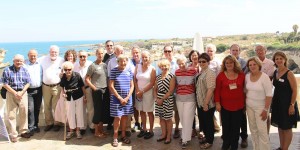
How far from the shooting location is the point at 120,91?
4641 mm

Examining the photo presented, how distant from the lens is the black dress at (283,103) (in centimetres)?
385

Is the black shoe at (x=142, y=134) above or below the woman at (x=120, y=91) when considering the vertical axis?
below

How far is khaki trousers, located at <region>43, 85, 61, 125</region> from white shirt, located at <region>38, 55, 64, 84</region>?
0.14 meters

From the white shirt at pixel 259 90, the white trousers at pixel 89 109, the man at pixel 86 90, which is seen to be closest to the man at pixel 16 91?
the man at pixel 86 90

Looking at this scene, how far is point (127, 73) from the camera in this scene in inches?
184

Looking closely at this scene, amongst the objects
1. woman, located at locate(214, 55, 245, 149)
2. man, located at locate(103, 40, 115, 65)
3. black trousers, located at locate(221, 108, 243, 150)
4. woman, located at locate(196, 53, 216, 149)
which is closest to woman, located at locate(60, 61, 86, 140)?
man, located at locate(103, 40, 115, 65)

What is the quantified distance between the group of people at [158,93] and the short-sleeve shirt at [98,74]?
0.02m

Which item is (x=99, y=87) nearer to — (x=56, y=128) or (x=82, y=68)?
(x=82, y=68)

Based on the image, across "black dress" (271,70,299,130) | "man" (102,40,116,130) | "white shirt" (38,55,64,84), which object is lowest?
"black dress" (271,70,299,130)

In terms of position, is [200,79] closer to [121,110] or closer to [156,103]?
[156,103]

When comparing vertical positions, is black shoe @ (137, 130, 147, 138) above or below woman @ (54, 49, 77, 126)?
below

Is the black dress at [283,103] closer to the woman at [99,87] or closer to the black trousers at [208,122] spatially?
the black trousers at [208,122]

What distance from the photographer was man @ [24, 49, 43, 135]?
201 inches

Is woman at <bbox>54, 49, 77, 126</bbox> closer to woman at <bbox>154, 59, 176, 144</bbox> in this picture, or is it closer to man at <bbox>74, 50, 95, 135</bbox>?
man at <bbox>74, 50, 95, 135</bbox>
